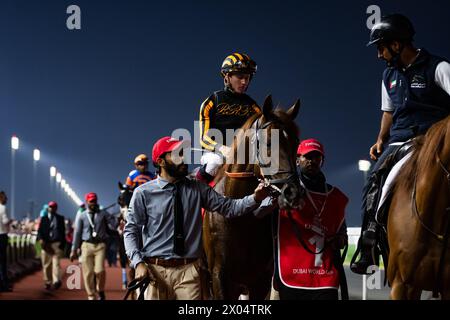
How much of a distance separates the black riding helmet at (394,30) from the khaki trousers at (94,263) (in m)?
10.7

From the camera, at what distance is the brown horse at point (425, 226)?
5.41 metres

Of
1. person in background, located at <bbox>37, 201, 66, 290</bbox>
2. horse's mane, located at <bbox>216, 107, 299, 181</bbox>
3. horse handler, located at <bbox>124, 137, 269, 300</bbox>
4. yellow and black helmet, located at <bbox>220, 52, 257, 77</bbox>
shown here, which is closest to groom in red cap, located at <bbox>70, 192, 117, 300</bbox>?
person in background, located at <bbox>37, 201, 66, 290</bbox>

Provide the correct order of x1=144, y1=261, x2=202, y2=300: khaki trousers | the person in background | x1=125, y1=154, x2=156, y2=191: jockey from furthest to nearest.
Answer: the person in background, x1=125, y1=154, x2=156, y2=191: jockey, x1=144, y1=261, x2=202, y2=300: khaki trousers

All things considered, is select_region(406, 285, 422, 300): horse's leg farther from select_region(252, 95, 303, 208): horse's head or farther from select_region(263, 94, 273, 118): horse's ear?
select_region(263, 94, 273, 118): horse's ear

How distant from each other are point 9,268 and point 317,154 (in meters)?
15.2

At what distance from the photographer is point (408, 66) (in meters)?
6.18

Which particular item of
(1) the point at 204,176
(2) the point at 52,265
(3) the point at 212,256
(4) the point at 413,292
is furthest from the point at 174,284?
(2) the point at 52,265

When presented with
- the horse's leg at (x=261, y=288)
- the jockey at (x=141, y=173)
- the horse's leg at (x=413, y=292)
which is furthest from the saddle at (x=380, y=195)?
the jockey at (x=141, y=173)

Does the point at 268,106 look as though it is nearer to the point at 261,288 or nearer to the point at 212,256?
the point at 212,256

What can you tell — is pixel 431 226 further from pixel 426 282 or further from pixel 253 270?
pixel 253 270

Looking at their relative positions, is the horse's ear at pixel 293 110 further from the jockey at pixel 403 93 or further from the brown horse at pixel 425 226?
the brown horse at pixel 425 226

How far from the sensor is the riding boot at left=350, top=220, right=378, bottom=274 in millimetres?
6309

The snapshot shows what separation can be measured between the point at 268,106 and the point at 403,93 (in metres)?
1.25

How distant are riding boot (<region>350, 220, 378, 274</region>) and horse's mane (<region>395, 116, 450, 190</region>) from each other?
551 millimetres
